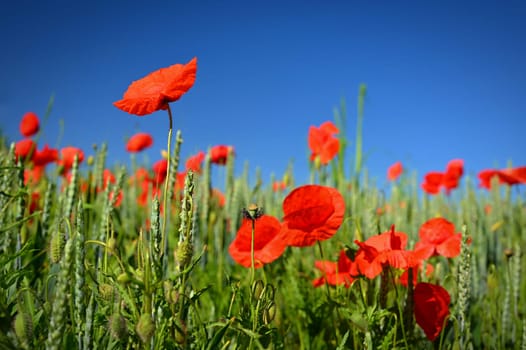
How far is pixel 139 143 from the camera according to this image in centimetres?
332

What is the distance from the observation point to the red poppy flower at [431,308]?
882 mm

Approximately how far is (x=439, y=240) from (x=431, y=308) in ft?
0.72

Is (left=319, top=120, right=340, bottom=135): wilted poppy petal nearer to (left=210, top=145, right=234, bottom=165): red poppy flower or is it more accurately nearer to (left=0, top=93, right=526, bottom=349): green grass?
(left=0, top=93, right=526, bottom=349): green grass

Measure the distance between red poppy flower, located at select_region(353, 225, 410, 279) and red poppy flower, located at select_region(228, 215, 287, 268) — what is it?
0.19 m

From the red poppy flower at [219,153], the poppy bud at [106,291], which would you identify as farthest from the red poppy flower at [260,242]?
the red poppy flower at [219,153]

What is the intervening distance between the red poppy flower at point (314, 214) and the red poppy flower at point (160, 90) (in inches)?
12.5

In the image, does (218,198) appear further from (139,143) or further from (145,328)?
(145,328)

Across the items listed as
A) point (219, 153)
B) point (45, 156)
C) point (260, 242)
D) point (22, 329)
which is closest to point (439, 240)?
point (260, 242)

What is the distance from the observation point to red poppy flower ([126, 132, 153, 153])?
3.31 meters

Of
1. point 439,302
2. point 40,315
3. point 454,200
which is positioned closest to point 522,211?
point 454,200

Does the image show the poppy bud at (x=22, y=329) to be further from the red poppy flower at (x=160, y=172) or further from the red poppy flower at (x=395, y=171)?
the red poppy flower at (x=395, y=171)

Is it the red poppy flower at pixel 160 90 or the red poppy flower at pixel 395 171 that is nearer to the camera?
the red poppy flower at pixel 160 90

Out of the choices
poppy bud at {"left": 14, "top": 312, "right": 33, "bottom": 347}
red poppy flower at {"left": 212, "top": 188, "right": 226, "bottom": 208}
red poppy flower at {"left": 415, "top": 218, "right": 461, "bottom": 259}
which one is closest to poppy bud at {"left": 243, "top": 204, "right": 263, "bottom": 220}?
poppy bud at {"left": 14, "top": 312, "right": 33, "bottom": 347}

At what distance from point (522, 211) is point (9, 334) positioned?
302 cm
